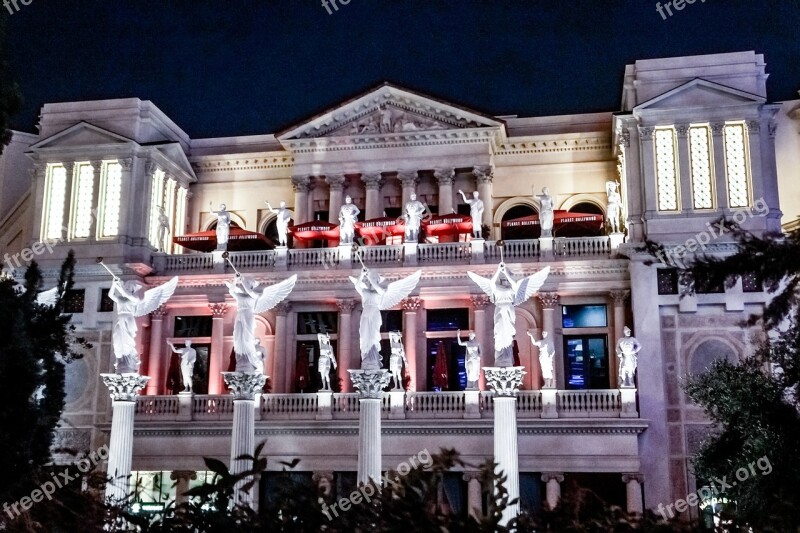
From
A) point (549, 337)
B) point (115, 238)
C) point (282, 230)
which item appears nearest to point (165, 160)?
point (115, 238)

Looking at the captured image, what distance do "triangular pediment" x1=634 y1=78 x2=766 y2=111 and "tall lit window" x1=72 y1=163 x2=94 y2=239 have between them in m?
21.7

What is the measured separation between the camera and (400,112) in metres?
38.2

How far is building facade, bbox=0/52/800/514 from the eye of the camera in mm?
32031

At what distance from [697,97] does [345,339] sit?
51.9ft

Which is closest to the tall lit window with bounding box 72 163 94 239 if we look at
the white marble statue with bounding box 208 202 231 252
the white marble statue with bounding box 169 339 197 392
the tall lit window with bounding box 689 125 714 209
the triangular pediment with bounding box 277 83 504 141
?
the white marble statue with bounding box 208 202 231 252

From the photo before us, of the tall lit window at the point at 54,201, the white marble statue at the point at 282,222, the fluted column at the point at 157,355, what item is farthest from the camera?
the tall lit window at the point at 54,201

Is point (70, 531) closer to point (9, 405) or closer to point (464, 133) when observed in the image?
point (9, 405)

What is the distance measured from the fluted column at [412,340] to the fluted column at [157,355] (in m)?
9.76

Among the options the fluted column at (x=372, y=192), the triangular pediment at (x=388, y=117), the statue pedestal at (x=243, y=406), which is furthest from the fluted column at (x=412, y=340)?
the statue pedestal at (x=243, y=406)

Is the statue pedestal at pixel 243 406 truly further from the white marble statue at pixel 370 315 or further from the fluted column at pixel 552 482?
the fluted column at pixel 552 482

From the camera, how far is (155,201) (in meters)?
38.2

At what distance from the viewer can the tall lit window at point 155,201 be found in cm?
3794

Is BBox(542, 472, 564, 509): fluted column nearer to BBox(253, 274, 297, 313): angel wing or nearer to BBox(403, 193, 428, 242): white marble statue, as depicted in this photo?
BBox(403, 193, 428, 242): white marble statue

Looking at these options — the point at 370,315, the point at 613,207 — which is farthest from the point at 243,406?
the point at 613,207
